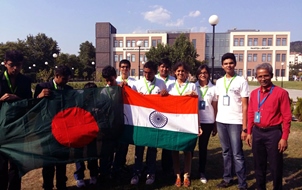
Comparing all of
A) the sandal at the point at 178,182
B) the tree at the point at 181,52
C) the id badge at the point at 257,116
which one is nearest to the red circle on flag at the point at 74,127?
the sandal at the point at 178,182

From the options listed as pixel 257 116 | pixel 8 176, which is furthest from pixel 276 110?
pixel 8 176

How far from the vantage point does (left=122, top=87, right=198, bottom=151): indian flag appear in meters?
4.26

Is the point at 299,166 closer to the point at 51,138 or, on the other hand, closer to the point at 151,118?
the point at 151,118

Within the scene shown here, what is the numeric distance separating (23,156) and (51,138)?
1.50ft

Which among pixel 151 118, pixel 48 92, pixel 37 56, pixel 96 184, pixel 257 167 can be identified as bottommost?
pixel 96 184

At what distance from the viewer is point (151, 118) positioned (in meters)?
4.35

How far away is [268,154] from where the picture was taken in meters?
3.63

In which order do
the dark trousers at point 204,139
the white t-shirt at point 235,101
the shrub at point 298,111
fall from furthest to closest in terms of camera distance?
the shrub at point 298,111 < the dark trousers at point 204,139 < the white t-shirt at point 235,101

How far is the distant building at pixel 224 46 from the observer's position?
6656 cm

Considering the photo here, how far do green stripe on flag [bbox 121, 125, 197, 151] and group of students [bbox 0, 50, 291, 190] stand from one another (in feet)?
0.62

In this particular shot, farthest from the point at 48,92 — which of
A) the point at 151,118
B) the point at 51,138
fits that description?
the point at 151,118

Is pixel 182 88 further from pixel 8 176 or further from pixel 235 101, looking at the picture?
pixel 8 176

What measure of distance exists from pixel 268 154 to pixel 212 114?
3.71 feet

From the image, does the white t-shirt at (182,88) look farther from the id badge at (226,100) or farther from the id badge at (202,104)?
the id badge at (226,100)
